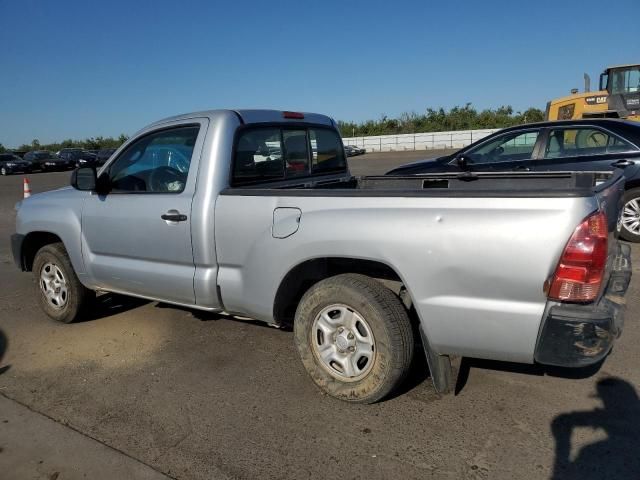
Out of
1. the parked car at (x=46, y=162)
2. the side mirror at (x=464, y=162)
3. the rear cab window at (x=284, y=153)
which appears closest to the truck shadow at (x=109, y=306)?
the rear cab window at (x=284, y=153)

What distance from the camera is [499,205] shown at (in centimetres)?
253

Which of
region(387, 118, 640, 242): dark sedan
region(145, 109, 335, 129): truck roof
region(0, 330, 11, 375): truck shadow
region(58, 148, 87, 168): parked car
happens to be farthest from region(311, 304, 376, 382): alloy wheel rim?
region(58, 148, 87, 168): parked car

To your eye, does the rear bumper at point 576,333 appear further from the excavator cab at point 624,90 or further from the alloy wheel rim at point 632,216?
the excavator cab at point 624,90

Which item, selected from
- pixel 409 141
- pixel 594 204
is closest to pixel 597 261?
pixel 594 204

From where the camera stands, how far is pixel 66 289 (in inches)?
185

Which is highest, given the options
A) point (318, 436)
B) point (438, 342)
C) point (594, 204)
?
point (594, 204)

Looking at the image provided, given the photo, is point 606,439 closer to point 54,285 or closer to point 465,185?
point 465,185

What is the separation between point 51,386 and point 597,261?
3558 mm

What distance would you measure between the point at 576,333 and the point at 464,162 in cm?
493

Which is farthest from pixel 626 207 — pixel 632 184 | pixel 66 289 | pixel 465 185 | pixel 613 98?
pixel 613 98

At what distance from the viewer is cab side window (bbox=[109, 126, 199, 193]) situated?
382 cm

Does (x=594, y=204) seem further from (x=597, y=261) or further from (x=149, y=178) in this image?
(x=149, y=178)

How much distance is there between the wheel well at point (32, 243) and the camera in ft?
16.0

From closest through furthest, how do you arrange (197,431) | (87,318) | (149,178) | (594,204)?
(594,204) < (197,431) < (149,178) < (87,318)
